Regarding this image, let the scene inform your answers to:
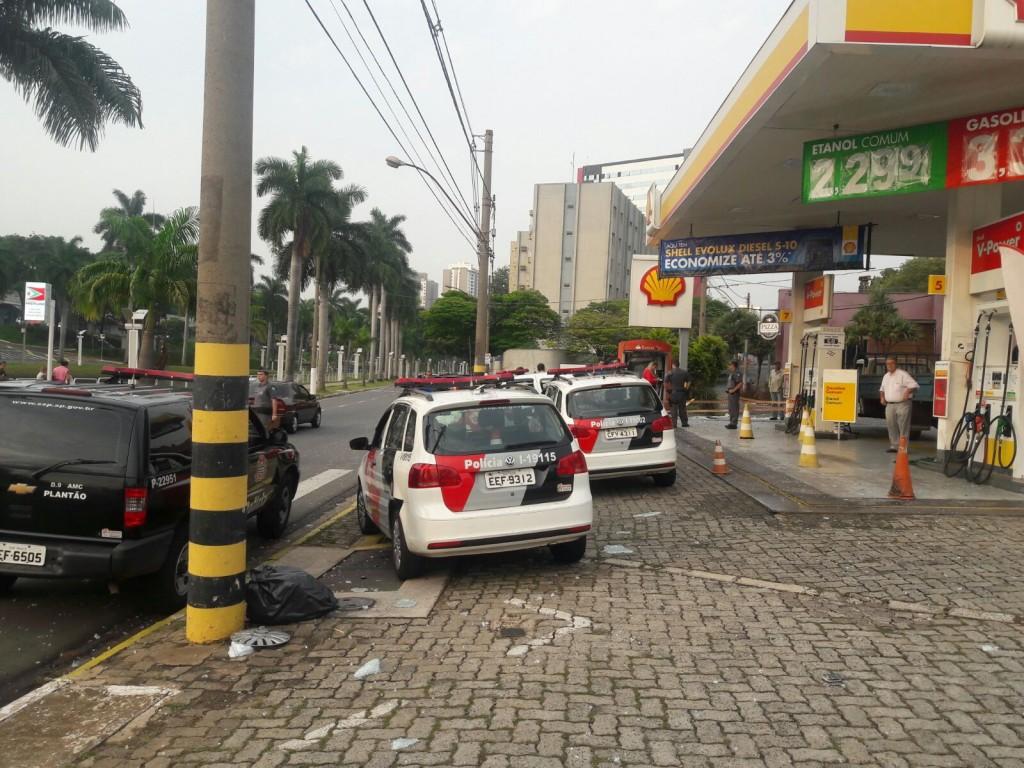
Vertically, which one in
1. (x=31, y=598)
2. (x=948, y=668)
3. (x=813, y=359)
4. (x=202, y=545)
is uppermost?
(x=813, y=359)

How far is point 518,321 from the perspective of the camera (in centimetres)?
6281

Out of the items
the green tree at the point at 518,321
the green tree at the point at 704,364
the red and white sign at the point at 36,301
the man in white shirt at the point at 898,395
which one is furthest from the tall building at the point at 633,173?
the man in white shirt at the point at 898,395

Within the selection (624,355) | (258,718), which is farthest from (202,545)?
(624,355)

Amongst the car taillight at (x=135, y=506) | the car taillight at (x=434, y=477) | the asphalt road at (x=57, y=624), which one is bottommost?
the asphalt road at (x=57, y=624)

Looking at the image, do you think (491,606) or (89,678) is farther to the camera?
(491,606)

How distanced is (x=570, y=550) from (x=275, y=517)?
335 centimetres

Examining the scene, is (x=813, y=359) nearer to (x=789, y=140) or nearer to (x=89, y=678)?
(x=789, y=140)

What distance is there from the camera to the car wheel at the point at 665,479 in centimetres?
1107

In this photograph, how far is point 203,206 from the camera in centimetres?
511

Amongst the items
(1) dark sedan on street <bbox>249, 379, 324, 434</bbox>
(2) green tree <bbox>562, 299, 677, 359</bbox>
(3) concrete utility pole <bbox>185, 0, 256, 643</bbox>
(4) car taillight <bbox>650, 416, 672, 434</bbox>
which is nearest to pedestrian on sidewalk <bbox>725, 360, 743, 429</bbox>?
(4) car taillight <bbox>650, 416, 672, 434</bbox>

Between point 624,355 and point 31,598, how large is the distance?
27165mm

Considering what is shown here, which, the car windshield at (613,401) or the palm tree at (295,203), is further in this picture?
the palm tree at (295,203)

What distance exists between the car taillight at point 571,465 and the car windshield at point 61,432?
324cm

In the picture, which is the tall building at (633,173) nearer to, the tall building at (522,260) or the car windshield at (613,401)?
the tall building at (522,260)
